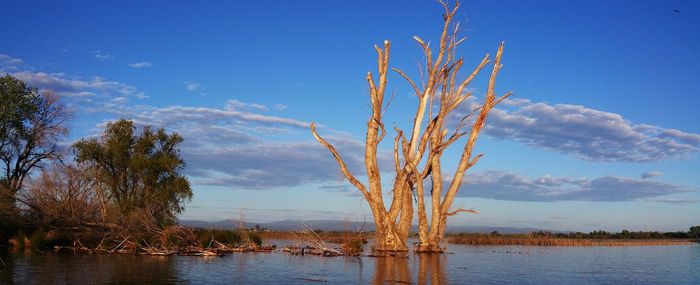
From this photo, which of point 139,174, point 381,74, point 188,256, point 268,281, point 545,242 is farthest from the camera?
point 545,242

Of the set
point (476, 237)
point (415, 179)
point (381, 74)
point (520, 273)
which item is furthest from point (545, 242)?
point (520, 273)

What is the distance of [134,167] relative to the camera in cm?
3288

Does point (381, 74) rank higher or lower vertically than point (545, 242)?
higher

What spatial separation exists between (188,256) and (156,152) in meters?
12.2

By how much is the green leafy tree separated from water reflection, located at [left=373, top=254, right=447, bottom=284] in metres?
14.4

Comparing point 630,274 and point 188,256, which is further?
point 188,256

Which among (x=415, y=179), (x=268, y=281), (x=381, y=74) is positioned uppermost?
(x=381, y=74)

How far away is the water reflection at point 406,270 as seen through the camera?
15.8 meters

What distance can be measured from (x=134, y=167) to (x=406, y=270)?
19.4 m

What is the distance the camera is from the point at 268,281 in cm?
1495

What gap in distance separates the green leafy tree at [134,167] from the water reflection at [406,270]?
47.1ft

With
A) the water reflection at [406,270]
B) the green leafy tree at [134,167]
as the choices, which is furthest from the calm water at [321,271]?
the green leafy tree at [134,167]

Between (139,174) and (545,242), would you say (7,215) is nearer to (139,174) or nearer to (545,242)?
(139,174)

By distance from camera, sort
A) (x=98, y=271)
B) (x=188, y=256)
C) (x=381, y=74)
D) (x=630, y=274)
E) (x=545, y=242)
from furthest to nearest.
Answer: (x=545, y=242), (x=381, y=74), (x=188, y=256), (x=630, y=274), (x=98, y=271)
